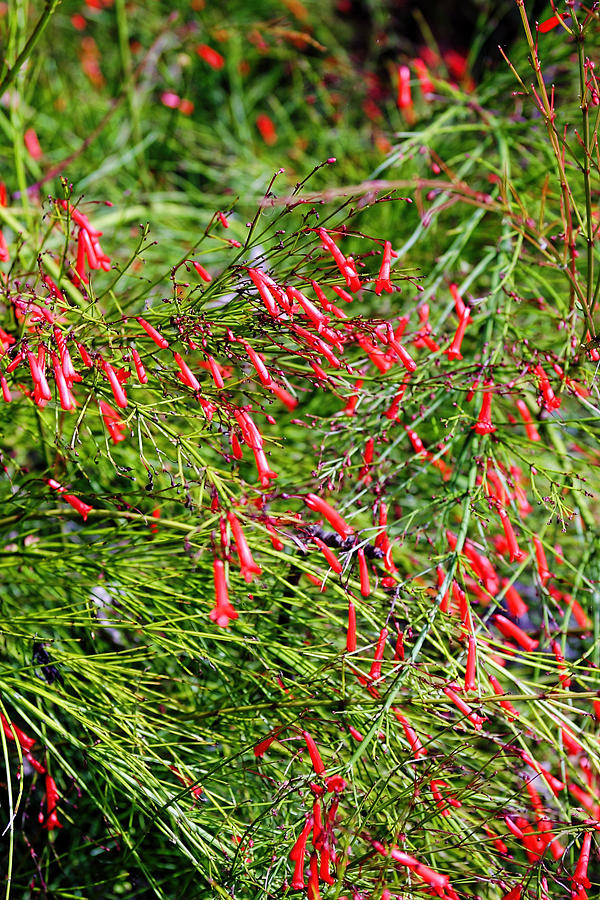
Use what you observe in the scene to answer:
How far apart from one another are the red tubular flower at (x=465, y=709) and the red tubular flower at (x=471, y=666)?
0.03 metres

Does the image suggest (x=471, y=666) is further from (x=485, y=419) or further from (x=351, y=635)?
(x=485, y=419)

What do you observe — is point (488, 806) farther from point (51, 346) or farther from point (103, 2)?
point (103, 2)

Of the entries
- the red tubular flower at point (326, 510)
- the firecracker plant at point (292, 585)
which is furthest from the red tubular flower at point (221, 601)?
the red tubular flower at point (326, 510)

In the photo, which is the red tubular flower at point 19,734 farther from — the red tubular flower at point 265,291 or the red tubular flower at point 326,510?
the red tubular flower at point 265,291

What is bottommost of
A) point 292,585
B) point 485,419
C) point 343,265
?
point 292,585

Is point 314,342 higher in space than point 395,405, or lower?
higher

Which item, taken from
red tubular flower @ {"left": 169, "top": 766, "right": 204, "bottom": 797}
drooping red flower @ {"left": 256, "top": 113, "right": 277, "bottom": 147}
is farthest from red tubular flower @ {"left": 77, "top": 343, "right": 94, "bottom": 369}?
drooping red flower @ {"left": 256, "top": 113, "right": 277, "bottom": 147}

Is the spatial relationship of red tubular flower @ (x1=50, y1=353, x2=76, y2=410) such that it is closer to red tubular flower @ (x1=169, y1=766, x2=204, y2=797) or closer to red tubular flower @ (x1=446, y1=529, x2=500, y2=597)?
red tubular flower @ (x1=169, y1=766, x2=204, y2=797)

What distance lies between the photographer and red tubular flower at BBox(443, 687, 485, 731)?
1.21 m

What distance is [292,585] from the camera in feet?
4.83

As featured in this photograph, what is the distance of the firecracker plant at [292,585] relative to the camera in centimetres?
125

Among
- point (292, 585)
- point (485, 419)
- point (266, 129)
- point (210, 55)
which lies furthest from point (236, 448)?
point (266, 129)

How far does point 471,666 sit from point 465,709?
68 mm

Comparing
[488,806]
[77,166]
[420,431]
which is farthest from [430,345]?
[77,166]
